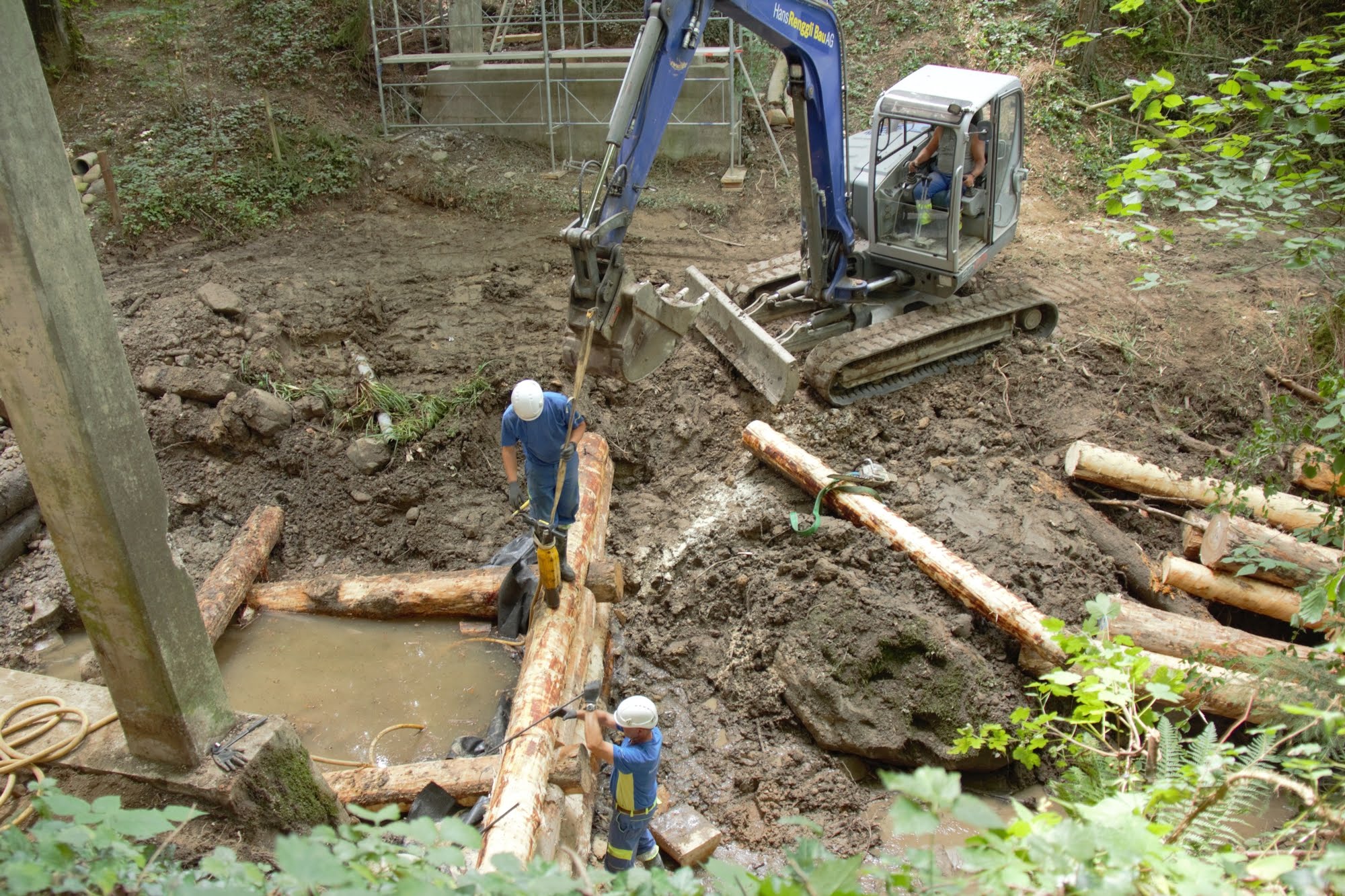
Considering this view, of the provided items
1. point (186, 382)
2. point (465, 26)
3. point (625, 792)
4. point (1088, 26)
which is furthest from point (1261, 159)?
point (465, 26)

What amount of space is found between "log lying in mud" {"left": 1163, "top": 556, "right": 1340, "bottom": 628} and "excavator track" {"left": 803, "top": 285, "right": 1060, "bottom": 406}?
2.73 m

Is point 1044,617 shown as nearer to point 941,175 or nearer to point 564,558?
point 564,558

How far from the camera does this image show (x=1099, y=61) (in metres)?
13.6

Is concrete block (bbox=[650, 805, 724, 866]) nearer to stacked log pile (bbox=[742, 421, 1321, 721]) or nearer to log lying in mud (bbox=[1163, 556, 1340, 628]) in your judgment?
stacked log pile (bbox=[742, 421, 1321, 721])

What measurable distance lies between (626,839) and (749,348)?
14.1ft

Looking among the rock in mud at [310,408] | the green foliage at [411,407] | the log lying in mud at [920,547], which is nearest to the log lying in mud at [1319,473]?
the log lying in mud at [920,547]

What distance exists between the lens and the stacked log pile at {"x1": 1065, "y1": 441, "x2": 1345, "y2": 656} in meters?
5.42

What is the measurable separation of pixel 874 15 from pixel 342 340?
10.9 metres

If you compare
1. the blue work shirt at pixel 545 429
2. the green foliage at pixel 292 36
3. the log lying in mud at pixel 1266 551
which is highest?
the green foliage at pixel 292 36

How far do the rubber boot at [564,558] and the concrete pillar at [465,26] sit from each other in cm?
973

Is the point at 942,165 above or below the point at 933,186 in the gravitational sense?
above

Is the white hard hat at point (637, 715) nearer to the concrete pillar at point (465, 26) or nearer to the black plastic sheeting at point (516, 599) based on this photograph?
the black plastic sheeting at point (516, 599)

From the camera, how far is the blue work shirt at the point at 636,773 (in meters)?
4.27

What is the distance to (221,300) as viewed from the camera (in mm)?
7863
